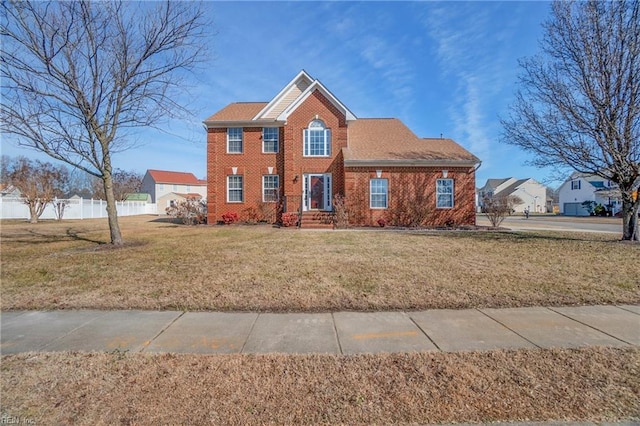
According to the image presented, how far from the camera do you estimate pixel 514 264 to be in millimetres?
7465

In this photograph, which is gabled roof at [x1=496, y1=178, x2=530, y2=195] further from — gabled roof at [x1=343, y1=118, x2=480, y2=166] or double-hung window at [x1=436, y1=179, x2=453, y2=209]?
double-hung window at [x1=436, y1=179, x2=453, y2=209]

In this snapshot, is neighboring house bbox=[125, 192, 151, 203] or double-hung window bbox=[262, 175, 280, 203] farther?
neighboring house bbox=[125, 192, 151, 203]

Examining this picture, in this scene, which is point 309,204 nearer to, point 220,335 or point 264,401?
point 220,335

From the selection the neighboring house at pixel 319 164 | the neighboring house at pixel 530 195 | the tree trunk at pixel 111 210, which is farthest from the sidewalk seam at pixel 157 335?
the neighboring house at pixel 530 195

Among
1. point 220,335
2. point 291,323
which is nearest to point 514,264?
point 291,323

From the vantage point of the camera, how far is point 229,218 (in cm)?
1880

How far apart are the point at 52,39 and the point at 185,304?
30.9ft

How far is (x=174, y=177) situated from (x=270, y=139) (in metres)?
52.3

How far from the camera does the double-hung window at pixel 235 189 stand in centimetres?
1945

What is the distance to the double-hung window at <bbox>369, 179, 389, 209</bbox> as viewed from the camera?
17.8 meters

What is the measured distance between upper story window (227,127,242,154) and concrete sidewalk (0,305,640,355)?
15853mm

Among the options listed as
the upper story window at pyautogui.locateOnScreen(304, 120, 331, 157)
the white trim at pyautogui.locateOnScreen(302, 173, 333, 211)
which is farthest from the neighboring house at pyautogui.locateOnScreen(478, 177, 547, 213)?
the upper story window at pyautogui.locateOnScreen(304, 120, 331, 157)

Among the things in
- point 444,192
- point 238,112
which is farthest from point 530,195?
Answer: point 238,112

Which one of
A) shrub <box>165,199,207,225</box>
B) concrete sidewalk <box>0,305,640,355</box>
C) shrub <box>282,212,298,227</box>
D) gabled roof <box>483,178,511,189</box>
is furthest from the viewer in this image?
gabled roof <box>483,178,511,189</box>
